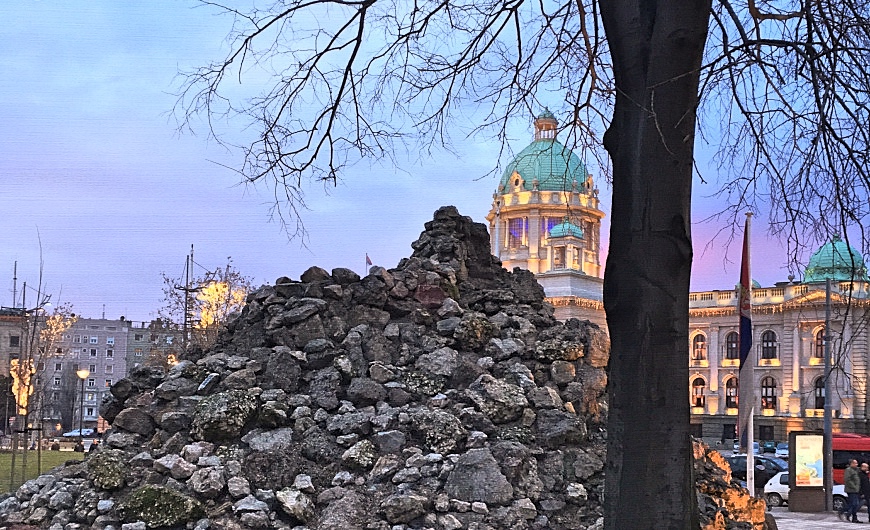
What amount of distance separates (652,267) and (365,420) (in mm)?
6480

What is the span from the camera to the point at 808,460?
85.4 ft

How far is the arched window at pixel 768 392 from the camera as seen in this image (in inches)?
3054

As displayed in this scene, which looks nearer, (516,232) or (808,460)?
(808,460)

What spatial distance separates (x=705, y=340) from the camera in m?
83.0

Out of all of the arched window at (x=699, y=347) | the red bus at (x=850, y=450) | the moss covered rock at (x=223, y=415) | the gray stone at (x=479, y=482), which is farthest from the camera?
the arched window at (x=699, y=347)

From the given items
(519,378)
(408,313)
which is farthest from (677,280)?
(408,313)

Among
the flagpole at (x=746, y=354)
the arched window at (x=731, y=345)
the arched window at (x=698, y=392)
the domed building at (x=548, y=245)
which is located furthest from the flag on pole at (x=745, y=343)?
the arched window at (x=731, y=345)

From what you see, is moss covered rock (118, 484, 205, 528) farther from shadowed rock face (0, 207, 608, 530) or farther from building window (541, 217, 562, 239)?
building window (541, 217, 562, 239)

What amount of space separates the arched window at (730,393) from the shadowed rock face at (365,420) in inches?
2786

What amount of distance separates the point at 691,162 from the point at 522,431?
6.29 meters

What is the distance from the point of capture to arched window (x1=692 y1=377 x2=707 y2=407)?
8144 cm

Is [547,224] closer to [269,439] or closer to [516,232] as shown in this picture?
[516,232]

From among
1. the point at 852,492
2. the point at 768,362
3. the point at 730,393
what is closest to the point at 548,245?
the point at 730,393

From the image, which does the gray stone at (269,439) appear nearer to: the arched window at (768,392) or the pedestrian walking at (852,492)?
the pedestrian walking at (852,492)
